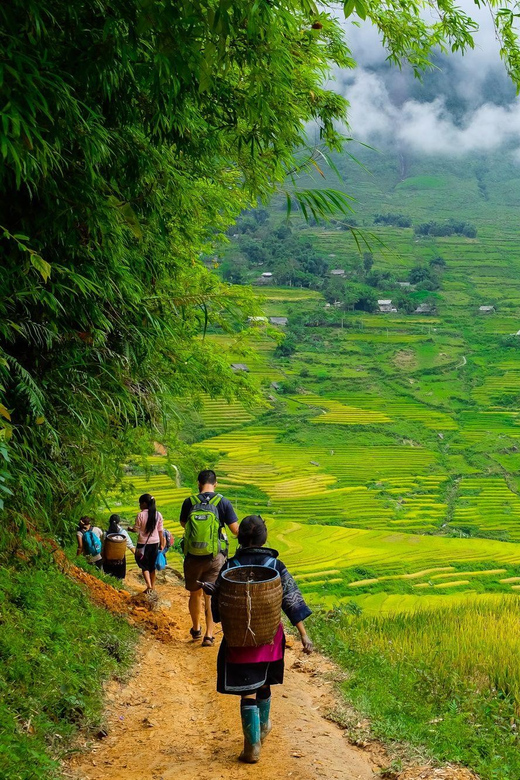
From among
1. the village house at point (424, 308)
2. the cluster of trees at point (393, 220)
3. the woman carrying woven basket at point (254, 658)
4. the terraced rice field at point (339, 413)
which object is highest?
the cluster of trees at point (393, 220)

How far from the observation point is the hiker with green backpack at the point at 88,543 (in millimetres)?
7496

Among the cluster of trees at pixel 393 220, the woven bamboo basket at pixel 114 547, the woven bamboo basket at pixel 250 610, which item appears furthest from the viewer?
the cluster of trees at pixel 393 220

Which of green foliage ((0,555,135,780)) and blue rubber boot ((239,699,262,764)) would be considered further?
blue rubber boot ((239,699,262,764))

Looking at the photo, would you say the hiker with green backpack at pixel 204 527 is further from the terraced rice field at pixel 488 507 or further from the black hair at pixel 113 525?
the terraced rice field at pixel 488 507

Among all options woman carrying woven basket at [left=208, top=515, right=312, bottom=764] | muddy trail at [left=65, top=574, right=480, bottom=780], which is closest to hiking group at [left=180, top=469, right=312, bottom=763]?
woman carrying woven basket at [left=208, top=515, right=312, bottom=764]

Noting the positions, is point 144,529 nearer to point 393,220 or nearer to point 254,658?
point 254,658

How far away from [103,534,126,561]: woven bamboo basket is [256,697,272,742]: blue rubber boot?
4.27 meters

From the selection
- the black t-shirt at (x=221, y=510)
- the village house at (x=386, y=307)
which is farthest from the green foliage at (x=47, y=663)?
the village house at (x=386, y=307)

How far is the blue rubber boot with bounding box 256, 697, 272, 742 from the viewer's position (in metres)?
3.44

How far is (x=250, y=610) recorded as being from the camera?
3.17m

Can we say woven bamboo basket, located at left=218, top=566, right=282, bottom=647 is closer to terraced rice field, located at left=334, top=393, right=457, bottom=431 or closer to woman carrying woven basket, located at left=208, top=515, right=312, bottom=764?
woman carrying woven basket, located at left=208, top=515, right=312, bottom=764

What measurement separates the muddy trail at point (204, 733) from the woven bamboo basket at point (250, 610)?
1.94ft

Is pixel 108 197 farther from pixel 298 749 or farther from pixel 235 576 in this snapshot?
pixel 298 749

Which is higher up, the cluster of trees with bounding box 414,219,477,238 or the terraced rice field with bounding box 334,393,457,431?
the cluster of trees with bounding box 414,219,477,238
